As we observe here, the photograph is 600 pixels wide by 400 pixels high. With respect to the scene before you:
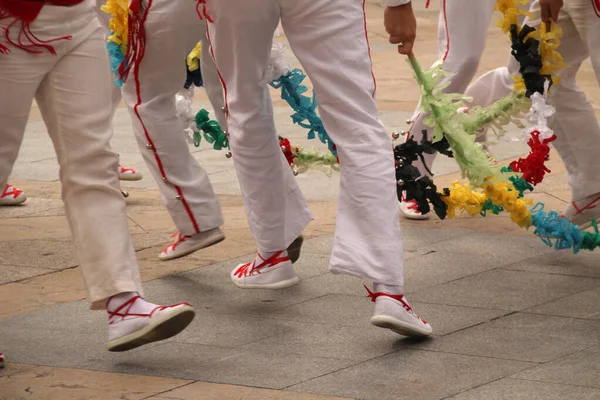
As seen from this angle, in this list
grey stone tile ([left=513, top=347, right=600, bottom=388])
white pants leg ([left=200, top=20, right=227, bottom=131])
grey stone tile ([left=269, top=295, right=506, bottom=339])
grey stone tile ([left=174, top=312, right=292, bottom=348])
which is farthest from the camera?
white pants leg ([left=200, top=20, right=227, bottom=131])

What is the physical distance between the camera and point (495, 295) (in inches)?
177

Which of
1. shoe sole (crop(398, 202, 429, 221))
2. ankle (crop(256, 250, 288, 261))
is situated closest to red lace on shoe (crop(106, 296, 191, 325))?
ankle (crop(256, 250, 288, 261))

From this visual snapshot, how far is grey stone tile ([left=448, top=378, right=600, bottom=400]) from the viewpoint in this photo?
3.34 m

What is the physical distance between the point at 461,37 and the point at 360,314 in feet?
6.19

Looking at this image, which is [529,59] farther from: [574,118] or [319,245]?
[319,245]

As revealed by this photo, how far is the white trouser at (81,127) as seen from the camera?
3.62 m

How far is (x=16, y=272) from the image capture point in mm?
5016

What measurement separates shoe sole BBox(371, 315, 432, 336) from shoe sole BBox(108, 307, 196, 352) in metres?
0.58

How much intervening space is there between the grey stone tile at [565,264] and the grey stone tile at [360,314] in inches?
26.9

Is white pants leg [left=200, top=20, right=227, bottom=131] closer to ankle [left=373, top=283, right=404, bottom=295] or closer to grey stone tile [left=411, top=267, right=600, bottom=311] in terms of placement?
grey stone tile [left=411, top=267, right=600, bottom=311]

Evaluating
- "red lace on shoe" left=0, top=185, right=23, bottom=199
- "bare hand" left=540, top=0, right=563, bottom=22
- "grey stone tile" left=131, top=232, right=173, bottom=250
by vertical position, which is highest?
"bare hand" left=540, top=0, right=563, bottom=22

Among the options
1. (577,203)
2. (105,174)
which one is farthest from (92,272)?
(577,203)

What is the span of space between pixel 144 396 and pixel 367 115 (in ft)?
3.80

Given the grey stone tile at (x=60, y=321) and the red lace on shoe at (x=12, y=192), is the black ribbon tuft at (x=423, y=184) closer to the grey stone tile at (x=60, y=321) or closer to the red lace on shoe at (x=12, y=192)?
the grey stone tile at (x=60, y=321)
